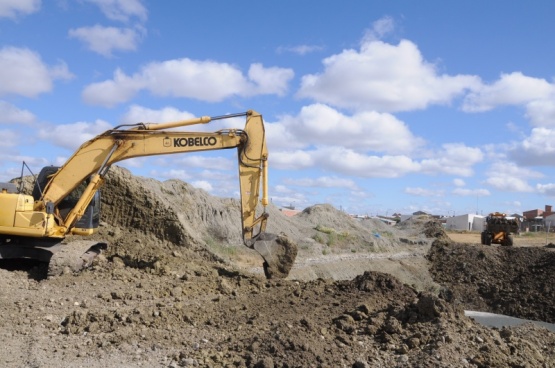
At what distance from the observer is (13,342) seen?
25.4ft

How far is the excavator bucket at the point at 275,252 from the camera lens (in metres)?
12.0

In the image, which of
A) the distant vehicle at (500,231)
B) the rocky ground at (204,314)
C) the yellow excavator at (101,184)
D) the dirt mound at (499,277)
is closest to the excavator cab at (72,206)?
the yellow excavator at (101,184)

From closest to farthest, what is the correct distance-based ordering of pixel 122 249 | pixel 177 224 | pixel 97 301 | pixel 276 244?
1. pixel 97 301
2. pixel 276 244
3. pixel 122 249
4. pixel 177 224

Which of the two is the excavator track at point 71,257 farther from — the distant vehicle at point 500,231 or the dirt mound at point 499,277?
the distant vehicle at point 500,231

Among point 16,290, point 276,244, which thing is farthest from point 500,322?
point 16,290

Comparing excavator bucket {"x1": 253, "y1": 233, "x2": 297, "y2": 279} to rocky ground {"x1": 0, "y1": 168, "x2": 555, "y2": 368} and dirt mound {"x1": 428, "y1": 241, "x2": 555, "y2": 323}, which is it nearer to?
rocky ground {"x1": 0, "y1": 168, "x2": 555, "y2": 368}

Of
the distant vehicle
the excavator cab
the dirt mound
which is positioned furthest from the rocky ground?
the distant vehicle

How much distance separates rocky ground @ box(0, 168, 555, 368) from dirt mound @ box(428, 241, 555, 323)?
1.75 ft

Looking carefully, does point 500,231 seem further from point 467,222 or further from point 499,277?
point 467,222

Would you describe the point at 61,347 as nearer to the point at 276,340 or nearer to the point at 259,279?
the point at 276,340

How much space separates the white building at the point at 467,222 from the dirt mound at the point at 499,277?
34.6m

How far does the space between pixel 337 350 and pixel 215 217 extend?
14.2 m

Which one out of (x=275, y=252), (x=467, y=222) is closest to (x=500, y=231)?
(x=275, y=252)

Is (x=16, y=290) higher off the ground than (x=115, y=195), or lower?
lower
